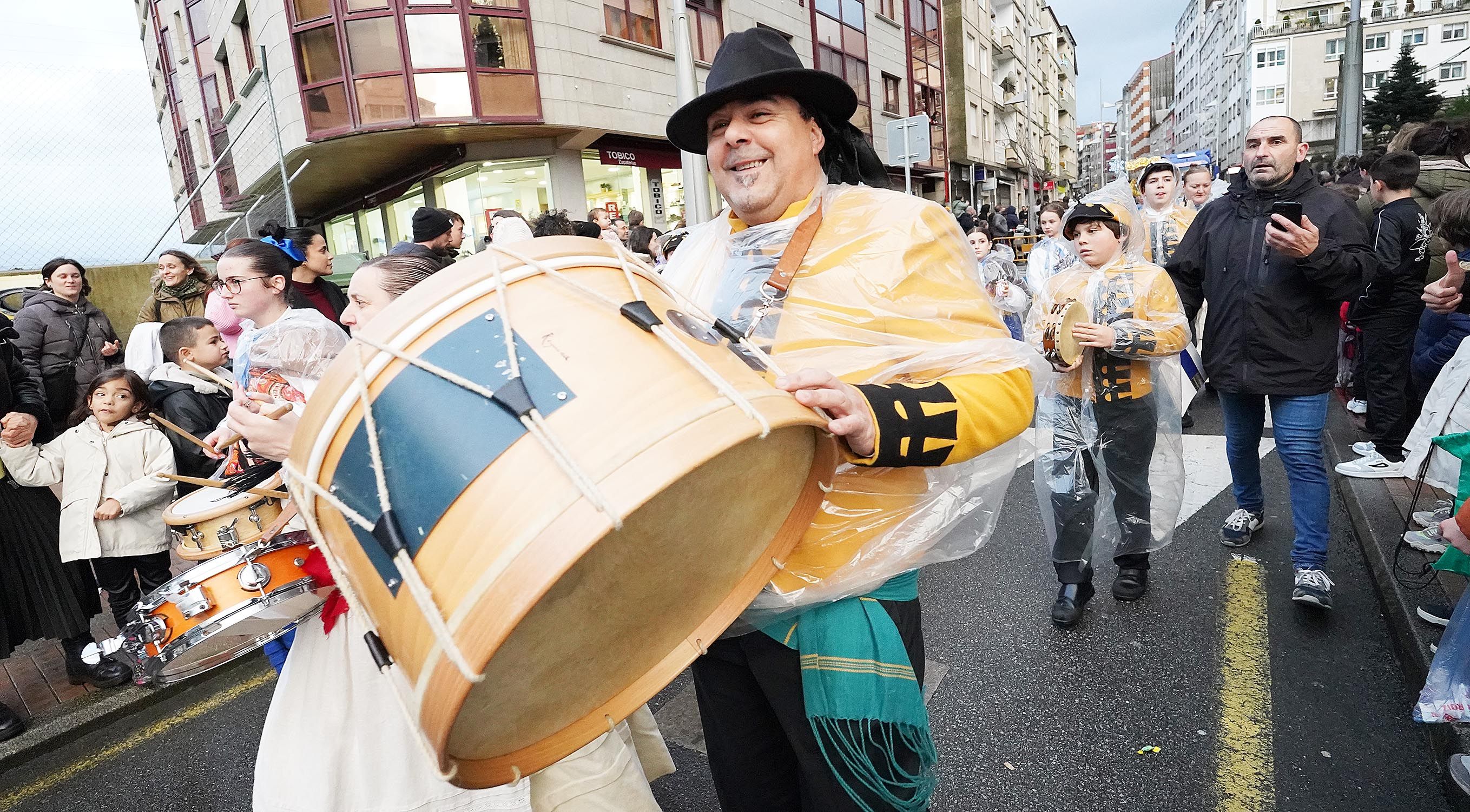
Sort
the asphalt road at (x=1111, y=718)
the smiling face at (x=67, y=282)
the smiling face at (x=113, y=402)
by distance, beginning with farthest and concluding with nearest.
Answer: the smiling face at (x=67, y=282) < the smiling face at (x=113, y=402) < the asphalt road at (x=1111, y=718)

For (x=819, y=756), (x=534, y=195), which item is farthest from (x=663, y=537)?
(x=534, y=195)

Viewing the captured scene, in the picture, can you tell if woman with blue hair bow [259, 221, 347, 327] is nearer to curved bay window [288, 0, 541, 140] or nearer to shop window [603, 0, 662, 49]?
curved bay window [288, 0, 541, 140]

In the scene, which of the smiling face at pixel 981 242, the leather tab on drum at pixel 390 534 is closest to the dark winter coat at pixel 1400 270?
the smiling face at pixel 981 242

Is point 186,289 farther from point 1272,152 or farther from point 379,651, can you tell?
point 1272,152

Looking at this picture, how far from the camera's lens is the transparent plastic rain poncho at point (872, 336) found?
141cm

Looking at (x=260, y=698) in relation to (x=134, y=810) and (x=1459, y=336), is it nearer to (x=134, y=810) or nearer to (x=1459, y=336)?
(x=134, y=810)

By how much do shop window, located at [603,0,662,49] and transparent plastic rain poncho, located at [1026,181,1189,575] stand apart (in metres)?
13.4

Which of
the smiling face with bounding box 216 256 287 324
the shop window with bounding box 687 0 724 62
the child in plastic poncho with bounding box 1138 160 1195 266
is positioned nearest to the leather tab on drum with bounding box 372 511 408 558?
the smiling face with bounding box 216 256 287 324

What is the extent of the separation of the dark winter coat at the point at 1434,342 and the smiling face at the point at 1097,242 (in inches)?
78.8

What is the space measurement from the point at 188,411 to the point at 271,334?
1.81 metres

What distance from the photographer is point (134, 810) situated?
2621 millimetres

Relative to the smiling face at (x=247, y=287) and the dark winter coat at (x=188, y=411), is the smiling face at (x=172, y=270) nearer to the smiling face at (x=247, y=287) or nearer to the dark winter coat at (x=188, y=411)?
the dark winter coat at (x=188, y=411)

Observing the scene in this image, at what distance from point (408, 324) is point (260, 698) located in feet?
10.3

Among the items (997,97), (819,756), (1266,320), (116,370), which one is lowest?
(819,756)
